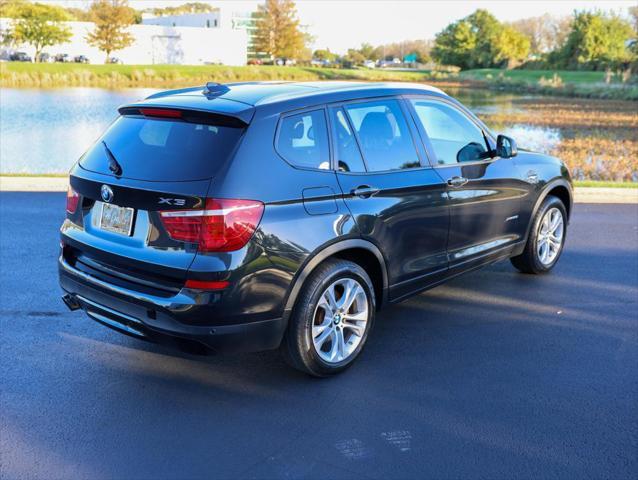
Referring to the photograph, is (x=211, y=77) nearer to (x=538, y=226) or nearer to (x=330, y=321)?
(x=538, y=226)

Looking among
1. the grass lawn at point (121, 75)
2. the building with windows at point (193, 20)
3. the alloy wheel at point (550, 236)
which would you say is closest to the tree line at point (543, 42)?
the grass lawn at point (121, 75)

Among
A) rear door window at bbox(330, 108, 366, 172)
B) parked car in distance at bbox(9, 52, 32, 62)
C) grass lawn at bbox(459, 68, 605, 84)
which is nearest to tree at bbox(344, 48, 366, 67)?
grass lawn at bbox(459, 68, 605, 84)

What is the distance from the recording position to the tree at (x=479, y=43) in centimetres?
9562

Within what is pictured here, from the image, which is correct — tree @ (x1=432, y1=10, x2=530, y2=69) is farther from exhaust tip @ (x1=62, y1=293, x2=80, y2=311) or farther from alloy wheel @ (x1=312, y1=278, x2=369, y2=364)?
exhaust tip @ (x1=62, y1=293, x2=80, y2=311)

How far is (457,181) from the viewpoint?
5.23 m

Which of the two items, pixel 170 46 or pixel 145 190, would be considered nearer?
pixel 145 190

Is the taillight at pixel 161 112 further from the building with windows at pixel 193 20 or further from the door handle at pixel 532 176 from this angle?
the building with windows at pixel 193 20

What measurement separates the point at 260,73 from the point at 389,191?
69.9 m

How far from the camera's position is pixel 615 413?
158 inches

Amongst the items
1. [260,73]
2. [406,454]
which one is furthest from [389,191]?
[260,73]

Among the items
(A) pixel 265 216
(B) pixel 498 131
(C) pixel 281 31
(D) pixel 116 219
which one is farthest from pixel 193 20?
(A) pixel 265 216

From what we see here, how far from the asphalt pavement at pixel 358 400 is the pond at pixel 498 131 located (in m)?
9.95

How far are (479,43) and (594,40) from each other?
27.6m

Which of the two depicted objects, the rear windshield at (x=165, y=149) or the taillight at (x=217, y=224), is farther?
the rear windshield at (x=165, y=149)
